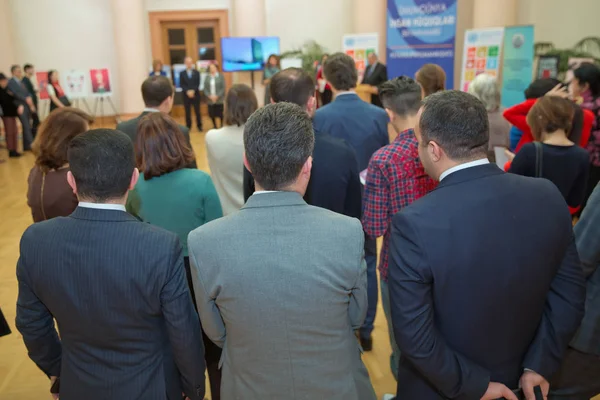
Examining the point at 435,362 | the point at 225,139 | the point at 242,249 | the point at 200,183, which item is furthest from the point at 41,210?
the point at 435,362

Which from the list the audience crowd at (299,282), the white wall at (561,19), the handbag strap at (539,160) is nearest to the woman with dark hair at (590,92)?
the handbag strap at (539,160)

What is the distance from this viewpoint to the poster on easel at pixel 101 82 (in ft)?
41.7

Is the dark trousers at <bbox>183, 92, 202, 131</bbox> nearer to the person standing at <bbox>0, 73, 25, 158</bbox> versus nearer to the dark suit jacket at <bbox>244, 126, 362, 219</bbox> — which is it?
the person standing at <bbox>0, 73, 25, 158</bbox>

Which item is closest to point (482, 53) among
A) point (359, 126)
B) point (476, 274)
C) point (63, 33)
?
point (359, 126)

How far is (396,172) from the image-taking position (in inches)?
90.5

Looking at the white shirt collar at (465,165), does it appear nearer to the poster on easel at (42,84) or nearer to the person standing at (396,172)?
the person standing at (396,172)

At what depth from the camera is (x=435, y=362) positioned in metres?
1.47

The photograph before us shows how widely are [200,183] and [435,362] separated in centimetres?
132

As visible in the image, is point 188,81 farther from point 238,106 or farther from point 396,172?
point 396,172

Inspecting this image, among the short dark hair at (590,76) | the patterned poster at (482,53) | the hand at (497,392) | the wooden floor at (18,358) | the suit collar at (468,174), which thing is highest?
the patterned poster at (482,53)

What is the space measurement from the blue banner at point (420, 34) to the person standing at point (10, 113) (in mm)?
7409

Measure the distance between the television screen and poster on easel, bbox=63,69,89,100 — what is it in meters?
3.44

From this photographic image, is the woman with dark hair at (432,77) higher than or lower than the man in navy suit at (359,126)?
higher

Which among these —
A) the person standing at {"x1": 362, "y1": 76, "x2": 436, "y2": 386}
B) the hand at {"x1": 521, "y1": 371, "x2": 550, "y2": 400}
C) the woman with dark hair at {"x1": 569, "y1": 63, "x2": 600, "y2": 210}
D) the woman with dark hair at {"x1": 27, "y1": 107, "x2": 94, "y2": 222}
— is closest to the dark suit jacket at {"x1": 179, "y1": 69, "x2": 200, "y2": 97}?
the woman with dark hair at {"x1": 569, "y1": 63, "x2": 600, "y2": 210}
